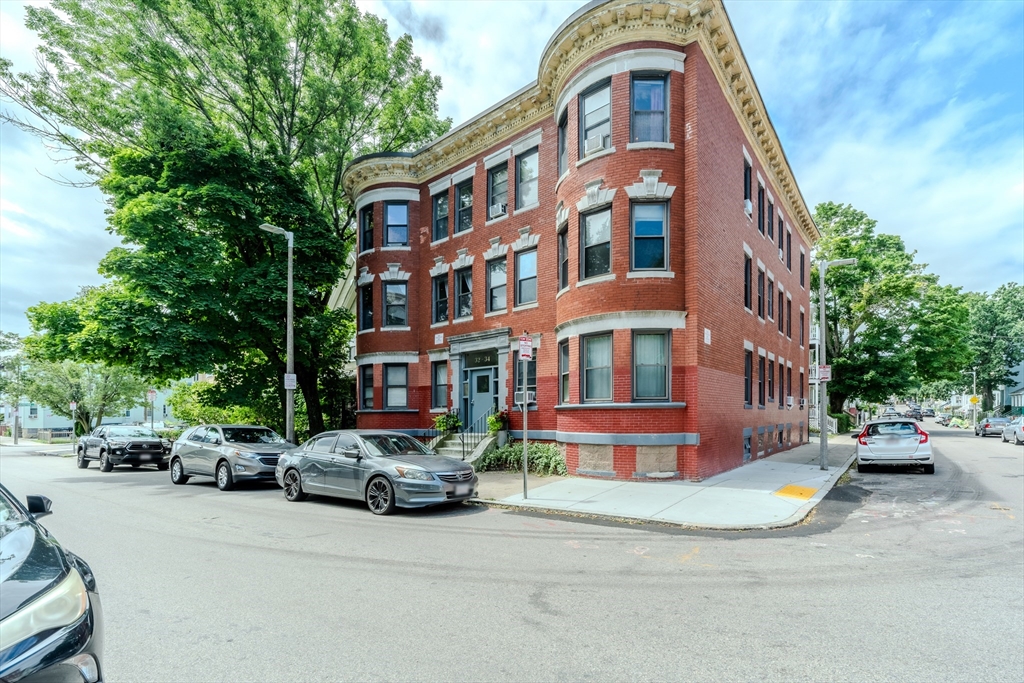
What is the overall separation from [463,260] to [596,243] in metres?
6.89

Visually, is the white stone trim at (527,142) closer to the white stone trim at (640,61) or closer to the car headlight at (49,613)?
the white stone trim at (640,61)

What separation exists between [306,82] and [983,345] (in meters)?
79.2

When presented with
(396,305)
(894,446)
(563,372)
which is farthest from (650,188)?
(396,305)

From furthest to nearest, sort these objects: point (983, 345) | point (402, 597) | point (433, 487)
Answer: point (983, 345) → point (433, 487) → point (402, 597)

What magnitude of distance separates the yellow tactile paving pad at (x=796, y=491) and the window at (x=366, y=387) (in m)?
15.5

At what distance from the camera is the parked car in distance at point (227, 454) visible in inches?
545

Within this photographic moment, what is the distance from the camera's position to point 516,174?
19.2 meters

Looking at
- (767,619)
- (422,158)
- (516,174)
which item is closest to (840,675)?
(767,619)

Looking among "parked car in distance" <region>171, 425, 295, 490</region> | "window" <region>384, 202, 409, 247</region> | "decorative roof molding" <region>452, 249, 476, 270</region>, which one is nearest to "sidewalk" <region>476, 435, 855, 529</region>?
"parked car in distance" <region>171, 425, 295, 490</region>

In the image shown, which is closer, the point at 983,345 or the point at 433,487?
the point at 433,487

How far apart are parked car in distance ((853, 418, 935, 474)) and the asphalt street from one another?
19.8 feet

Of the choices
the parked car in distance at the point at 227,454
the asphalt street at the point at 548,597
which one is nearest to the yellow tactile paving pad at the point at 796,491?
the asphalt street at the point at 548,597

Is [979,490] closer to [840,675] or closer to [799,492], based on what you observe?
[799,492]

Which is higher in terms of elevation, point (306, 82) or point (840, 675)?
point (306, 82)
